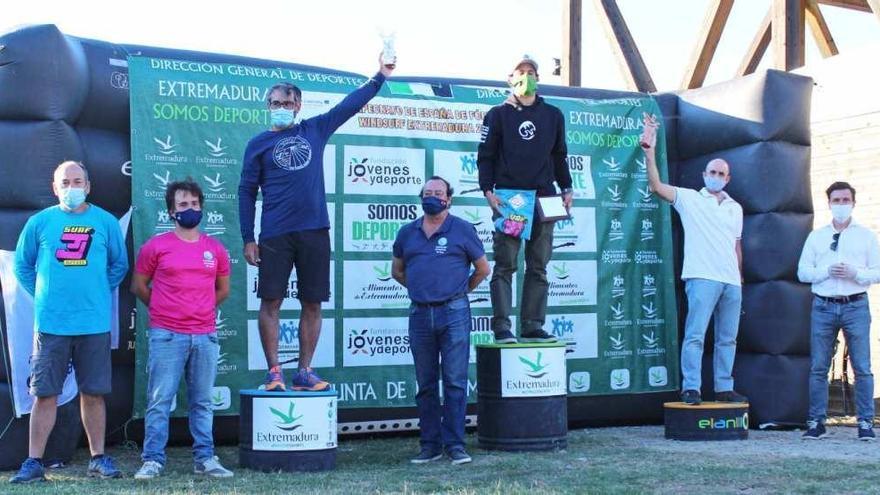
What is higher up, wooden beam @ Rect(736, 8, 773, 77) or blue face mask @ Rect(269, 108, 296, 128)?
wooden beam @ Rect(736, 8, 773, 77)

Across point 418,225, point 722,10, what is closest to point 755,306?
point 418,225

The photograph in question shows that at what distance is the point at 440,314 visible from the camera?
241 inches

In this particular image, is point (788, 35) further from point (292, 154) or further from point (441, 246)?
point (292, 154)

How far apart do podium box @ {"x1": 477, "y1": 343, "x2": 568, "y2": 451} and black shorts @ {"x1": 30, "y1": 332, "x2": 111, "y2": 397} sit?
7.34ft

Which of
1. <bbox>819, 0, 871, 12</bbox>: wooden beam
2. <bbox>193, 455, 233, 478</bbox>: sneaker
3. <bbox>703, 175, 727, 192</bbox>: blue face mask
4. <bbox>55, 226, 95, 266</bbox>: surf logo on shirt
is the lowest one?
<bbox>193, 455, 233, 478</bbox>: sneaker

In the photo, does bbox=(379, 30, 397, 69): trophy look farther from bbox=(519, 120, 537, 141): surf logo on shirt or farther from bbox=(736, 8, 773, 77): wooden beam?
bbox=(736, 8, 773, 77): wooden beam

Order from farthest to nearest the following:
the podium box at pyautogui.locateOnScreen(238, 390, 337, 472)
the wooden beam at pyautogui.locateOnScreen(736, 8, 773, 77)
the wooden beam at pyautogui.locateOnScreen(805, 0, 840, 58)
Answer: the wooden beam at pyautogui.locateOnScreen(805, 0, 840, 58)
the wooden beam at pyautogui.locateOnScreen(736, 8, 773, 77)
the podium box at pyautogui.locateOnScreen(238, 390, 337, 472)

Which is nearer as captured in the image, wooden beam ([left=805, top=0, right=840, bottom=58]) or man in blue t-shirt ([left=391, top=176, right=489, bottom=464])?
man in blue t-shirt ([left=391, top=176, right=489, bottom=464])

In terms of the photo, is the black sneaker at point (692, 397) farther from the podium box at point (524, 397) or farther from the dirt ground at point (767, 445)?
the podium box at point (524, 397)

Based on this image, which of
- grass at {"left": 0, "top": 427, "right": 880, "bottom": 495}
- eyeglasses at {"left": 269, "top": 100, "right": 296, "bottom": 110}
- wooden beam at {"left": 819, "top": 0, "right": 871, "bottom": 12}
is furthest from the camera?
wooden beam at {"left": 819, "top": 0, "right": 871, "bottom": 12}

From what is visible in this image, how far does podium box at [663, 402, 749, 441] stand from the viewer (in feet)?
23.4

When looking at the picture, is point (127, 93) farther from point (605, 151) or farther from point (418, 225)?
point (605, 151)

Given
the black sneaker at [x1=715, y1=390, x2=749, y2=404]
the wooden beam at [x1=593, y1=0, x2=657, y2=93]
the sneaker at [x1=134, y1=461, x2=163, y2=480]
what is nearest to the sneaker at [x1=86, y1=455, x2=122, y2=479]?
the sneaker at [x1=134, y1=461, x2=163, y2=480]

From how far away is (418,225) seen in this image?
6285 millimetres
